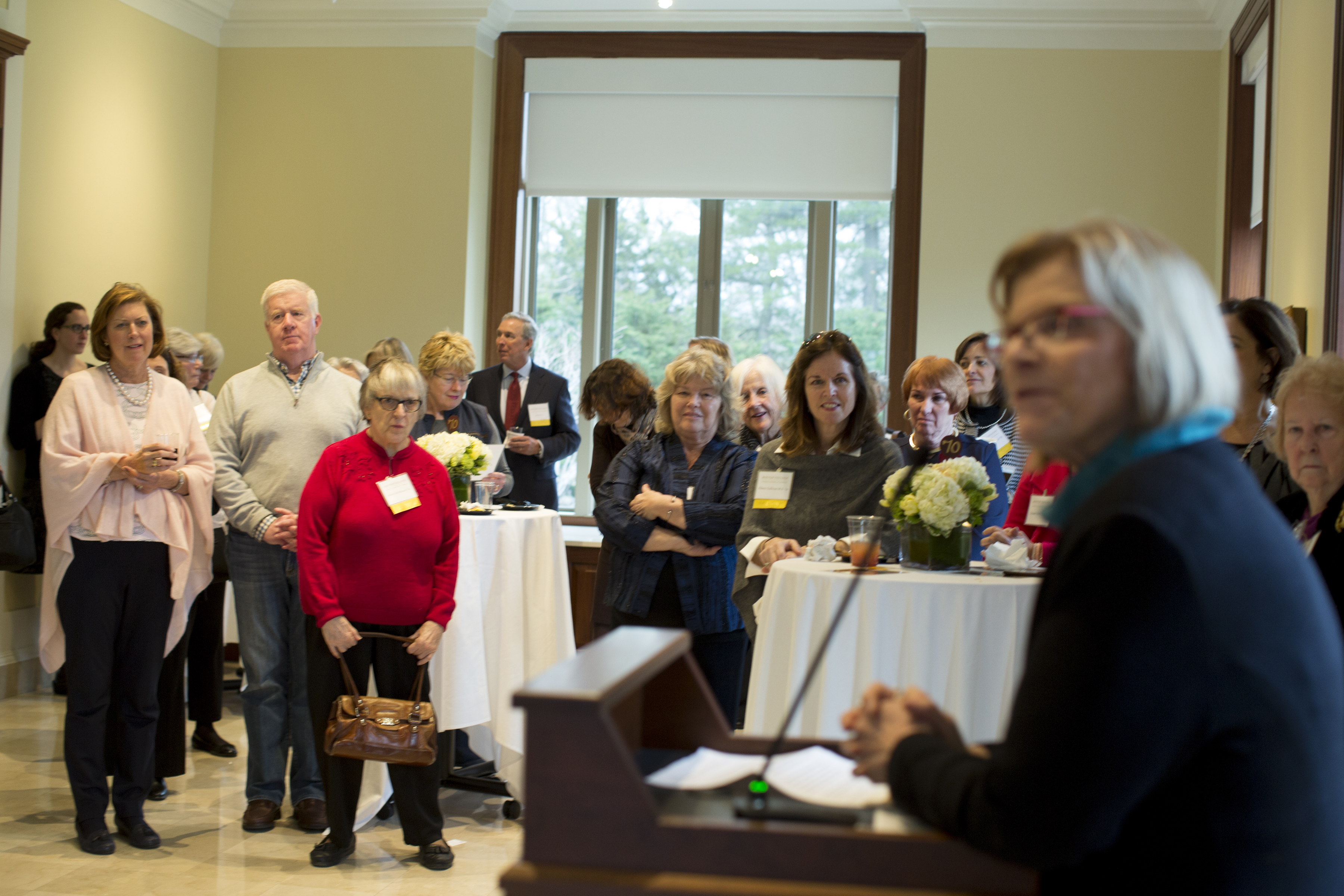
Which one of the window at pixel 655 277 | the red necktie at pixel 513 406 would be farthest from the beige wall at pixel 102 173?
the window at pixel 655 277

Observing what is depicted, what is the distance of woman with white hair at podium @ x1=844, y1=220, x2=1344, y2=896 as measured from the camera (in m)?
0.87

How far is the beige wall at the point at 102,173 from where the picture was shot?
5.67m

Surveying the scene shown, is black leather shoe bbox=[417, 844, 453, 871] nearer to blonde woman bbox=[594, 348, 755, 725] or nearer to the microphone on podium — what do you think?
blonde woman bbox=[594, 348, 755, 725]

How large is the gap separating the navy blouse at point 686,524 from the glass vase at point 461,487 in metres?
0.51

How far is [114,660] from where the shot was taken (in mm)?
3492

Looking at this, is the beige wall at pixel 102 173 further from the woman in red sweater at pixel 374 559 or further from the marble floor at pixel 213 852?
the woman in red sweater at pixel 374 559

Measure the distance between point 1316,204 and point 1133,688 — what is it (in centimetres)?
458

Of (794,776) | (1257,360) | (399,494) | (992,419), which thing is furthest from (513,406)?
(794,776)

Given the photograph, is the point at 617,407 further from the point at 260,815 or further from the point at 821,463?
the point at 260,815

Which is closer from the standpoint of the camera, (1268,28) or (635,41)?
(1268,28)

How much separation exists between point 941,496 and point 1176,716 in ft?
7.09

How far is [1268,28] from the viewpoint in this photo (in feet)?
18.1

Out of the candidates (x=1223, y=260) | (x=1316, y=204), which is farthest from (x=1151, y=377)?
(x=1223, y=260)

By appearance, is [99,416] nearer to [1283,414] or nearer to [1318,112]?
[1283,414]
